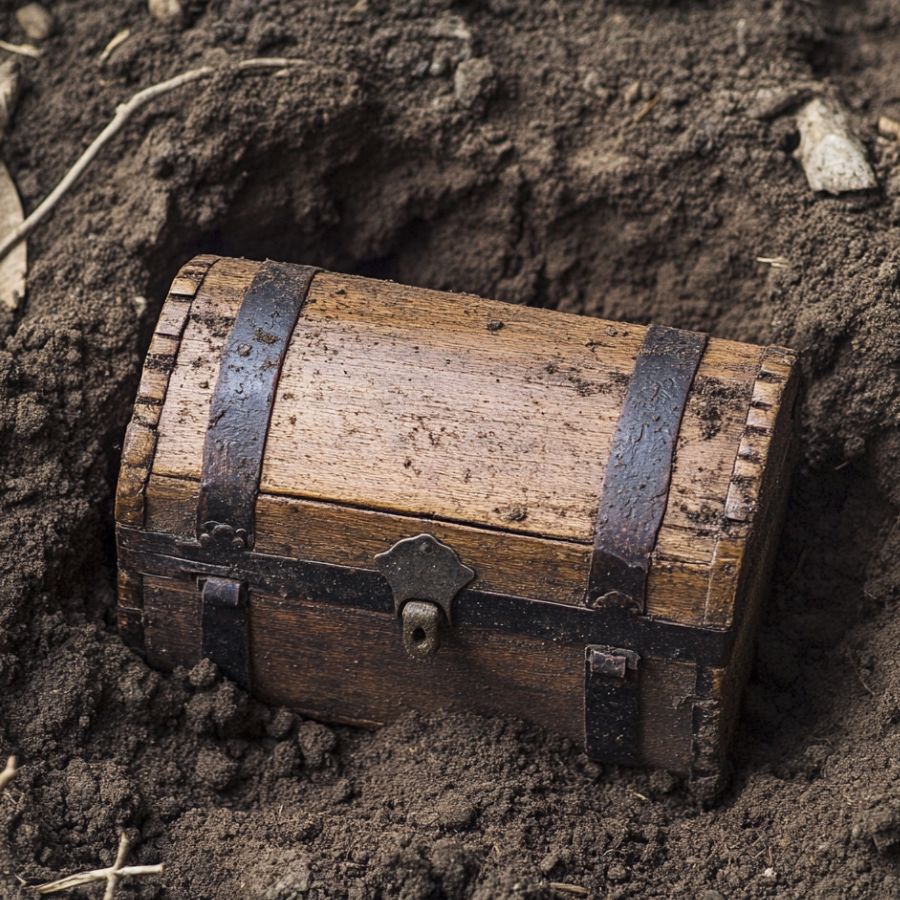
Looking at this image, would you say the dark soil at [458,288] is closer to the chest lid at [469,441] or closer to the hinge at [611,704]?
the hinge at [611,704]

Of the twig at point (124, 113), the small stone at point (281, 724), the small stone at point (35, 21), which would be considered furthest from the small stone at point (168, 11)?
the small stone at point (281, 724)

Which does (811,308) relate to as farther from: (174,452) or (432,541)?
(174,452)

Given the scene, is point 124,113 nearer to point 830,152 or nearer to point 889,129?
point 830,152

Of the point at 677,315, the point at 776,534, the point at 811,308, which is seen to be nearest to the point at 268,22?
the point at 677,315

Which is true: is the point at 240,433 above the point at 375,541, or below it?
above

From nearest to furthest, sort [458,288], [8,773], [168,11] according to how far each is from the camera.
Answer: [8,773] → [168,11] → [458,288]

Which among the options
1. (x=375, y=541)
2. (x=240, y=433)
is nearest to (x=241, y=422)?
(x=240, y=433)
